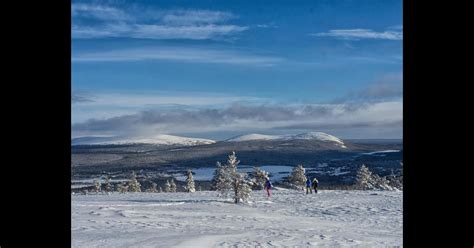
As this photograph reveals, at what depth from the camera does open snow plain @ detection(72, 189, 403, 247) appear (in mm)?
12470

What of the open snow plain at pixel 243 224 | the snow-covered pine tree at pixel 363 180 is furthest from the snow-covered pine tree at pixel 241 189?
the snow-covered pine tree at pixel 363 180

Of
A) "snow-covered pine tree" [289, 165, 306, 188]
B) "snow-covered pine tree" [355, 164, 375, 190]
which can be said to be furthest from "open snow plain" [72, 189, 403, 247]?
"snow-covered pine tree" [355, 164, 375, 190]

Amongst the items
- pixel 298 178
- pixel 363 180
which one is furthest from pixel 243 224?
pixel 363 180

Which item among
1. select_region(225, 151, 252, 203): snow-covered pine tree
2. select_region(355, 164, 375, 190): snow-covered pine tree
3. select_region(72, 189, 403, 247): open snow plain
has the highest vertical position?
select_region(225, 151, 252, 203): snow-covered pine tree

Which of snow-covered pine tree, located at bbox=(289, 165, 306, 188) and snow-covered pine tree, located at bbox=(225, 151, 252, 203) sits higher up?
snow-covered pine tree, located at bbox=(225, 151, 252, 203)

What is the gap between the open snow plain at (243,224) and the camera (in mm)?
12470

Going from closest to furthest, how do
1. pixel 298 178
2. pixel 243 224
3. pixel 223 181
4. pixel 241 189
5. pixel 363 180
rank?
pixel 243 224
pixel 241 189
pixel 223 181
pixel 298 178
pixel 363 180

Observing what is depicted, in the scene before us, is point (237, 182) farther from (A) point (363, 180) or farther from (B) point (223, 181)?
(A) point (363, 180)

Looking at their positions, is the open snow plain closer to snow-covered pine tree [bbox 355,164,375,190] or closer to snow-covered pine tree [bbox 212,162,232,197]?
snow-covered pine tree [bbox 212,162,232,197]

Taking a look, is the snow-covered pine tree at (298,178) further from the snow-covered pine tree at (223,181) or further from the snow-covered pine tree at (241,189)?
the snow-covered pine tree at (241,189)

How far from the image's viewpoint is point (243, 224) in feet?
53.2

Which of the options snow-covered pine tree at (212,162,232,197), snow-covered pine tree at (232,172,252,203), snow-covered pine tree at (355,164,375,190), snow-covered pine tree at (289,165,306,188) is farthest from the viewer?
snow-covered pine tree at (355,164,375,190)
